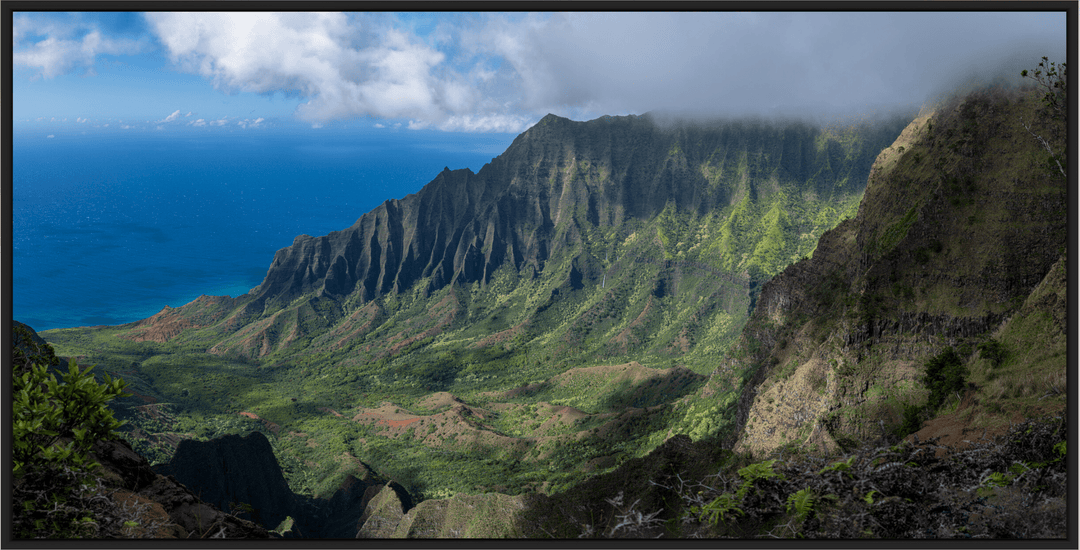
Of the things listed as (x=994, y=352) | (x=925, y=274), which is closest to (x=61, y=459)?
(x=994, y=352)

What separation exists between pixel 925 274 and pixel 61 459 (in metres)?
48.9

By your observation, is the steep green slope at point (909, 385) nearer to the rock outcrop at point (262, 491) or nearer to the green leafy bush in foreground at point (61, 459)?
the green leafy bush in foreground at point (61, 459)

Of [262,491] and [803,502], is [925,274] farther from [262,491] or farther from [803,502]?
[262,491]

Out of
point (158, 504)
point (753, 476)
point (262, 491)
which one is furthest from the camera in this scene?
point (262, 491)

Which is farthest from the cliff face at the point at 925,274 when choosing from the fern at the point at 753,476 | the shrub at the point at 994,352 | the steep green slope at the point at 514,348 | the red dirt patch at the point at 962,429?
the steep green slope at the point at 514,348

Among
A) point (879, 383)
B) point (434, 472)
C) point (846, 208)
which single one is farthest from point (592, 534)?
point (846, 208)

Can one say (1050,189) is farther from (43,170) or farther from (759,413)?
(43,170)

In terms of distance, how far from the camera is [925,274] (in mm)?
40844

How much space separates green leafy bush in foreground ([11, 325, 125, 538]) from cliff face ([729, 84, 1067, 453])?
34062 mm

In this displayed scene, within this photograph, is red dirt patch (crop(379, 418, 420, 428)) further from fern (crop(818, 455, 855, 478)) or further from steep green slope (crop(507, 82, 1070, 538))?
fern (crop(818, 455, 855, 478))

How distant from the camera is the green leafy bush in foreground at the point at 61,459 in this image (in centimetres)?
1503

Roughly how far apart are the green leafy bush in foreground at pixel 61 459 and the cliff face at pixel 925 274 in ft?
112

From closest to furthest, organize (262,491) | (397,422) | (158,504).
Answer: (158,504) < (262,491) < (397,422)

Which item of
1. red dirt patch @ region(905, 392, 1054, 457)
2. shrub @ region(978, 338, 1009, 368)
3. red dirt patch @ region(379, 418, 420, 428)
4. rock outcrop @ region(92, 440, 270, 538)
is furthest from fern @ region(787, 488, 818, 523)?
red dirt patch @ region(379, 418, 420, 428)
